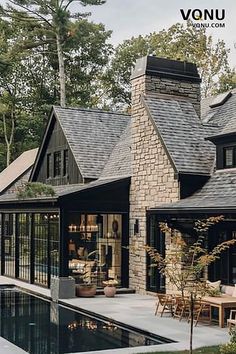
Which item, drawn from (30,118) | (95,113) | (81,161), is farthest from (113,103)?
(81,161)

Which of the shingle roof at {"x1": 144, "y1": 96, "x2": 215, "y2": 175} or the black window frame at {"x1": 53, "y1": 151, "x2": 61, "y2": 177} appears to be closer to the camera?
the shingle roof at {"x1": 144, "y1": 96, "x2": 215, "y2": 175}

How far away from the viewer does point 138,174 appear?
18.5m

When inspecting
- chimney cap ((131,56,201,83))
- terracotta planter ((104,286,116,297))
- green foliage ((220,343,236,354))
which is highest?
chimney cap ((131,56,201,83))

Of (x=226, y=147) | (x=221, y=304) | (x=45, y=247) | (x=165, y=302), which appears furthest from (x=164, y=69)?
(x=221, y=304)

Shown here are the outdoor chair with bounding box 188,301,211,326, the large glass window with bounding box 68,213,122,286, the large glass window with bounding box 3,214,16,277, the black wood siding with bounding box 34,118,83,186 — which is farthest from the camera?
the large glass window with bounding box 3,214,16,277

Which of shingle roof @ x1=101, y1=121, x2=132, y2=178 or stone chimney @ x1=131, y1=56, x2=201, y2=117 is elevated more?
stone chimney @ x1=131, y1=56, x2=201, y2=117

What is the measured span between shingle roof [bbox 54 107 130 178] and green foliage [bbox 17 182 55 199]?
7.58 feet

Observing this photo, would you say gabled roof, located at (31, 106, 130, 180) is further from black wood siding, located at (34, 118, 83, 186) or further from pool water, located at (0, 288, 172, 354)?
pool water, located at (0, 288, 172, 354)

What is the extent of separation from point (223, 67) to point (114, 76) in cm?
1227

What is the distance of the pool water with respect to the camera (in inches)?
433

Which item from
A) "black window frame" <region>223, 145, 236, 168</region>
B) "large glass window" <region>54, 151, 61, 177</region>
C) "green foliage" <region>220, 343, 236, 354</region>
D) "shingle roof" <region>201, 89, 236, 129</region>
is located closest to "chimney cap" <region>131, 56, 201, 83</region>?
"shingle roof" <region>201, 89, 236, 129</region>

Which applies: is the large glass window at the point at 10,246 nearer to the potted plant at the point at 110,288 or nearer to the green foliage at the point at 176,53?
the potted plant at the point at 110,288

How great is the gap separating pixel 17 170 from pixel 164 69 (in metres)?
19.3

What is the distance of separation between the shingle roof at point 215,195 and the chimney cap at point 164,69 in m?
4.58
